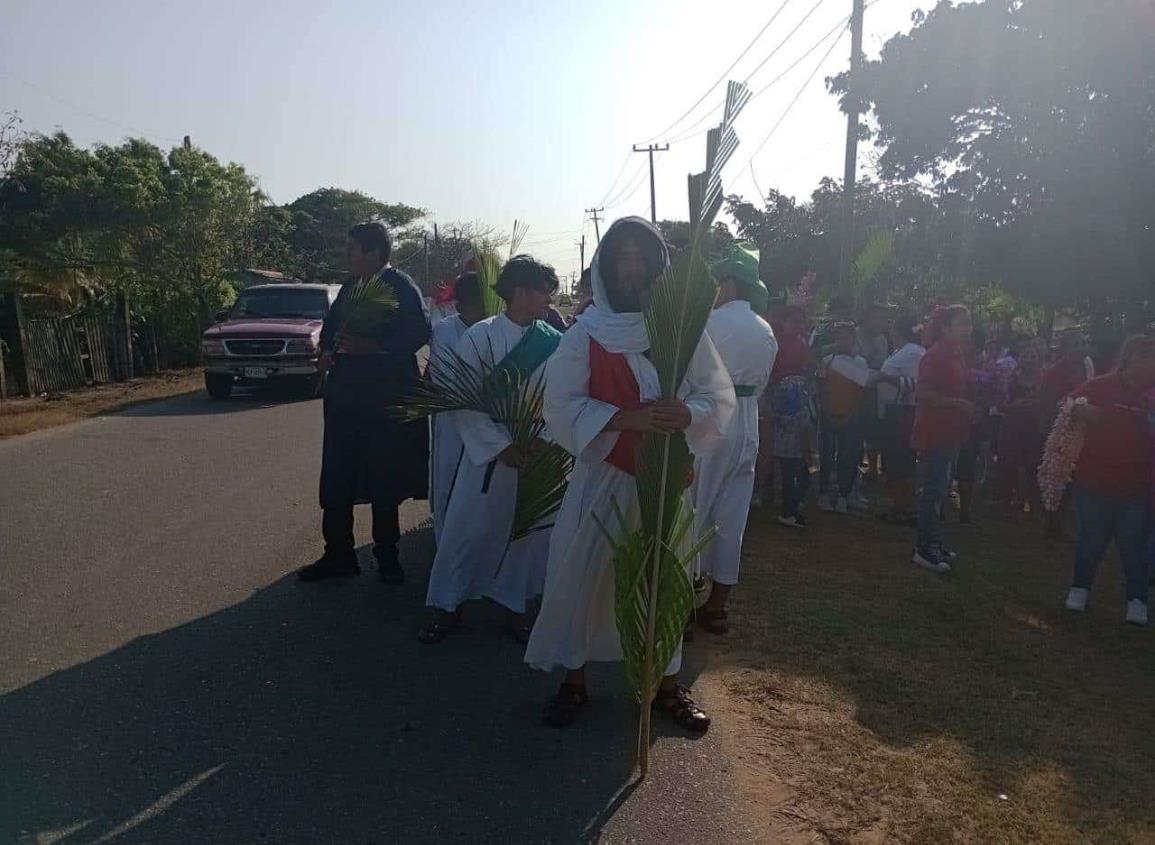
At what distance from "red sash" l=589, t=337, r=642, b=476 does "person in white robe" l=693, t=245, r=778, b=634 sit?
4.95ft

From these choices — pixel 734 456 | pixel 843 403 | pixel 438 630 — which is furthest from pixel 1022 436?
pixel 438 630

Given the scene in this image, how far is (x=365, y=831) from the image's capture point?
3318mm

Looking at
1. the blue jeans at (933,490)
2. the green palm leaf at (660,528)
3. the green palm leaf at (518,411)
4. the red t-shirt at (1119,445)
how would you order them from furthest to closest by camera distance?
the blue jeans at (933,490)
the red t-shirt at (1119,445)
the green palm leaf at (518,411)
the green palm leaf at (660,528)

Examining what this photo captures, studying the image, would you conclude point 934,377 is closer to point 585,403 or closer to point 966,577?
point 966,577

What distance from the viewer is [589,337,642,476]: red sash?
13.0 feet

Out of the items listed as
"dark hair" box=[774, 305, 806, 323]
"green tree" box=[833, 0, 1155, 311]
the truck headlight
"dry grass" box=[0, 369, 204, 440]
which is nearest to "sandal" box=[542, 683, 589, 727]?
"dark hair" box=[774, 305, 806, 323]

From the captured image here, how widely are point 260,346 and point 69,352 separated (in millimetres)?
3961

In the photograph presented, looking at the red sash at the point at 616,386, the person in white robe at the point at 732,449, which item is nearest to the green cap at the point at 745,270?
the person in white robe at the point at 732,449

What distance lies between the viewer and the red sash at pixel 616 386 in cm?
396

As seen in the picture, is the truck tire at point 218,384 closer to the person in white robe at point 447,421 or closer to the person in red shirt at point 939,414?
the person in white robe at point 447,421

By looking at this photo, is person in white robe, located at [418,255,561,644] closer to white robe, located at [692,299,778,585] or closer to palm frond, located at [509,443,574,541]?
palm frond, located at [509,443,574,541]

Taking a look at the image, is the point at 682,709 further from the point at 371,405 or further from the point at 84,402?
the point at 84,402

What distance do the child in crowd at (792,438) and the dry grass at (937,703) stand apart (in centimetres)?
113

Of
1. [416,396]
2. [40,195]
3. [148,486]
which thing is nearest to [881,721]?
[416,396]
